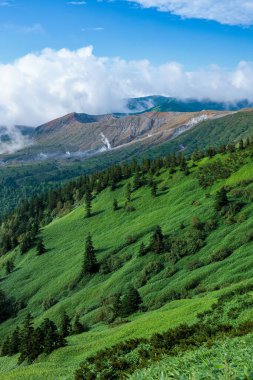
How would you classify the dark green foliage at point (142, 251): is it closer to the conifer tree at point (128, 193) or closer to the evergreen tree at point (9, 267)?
the conifer tree at point (128, 193)

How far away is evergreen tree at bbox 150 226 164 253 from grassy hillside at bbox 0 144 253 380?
72.8 inches

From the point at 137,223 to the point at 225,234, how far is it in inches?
1734

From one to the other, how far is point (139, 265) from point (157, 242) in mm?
8397

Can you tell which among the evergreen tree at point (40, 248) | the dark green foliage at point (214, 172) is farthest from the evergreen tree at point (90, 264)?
the dark green foliage at point (214, 172)

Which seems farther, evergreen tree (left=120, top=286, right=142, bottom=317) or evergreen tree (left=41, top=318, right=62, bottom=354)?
evergreen tree (left=120, top=286, right=142, bottom=317)

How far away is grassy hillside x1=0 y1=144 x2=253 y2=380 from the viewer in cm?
5092

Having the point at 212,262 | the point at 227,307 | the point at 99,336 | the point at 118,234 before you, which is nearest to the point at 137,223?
the point at 118,234

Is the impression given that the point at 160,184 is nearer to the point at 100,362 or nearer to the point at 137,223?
the point at 137,223

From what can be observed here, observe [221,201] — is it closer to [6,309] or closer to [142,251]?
[142,251]

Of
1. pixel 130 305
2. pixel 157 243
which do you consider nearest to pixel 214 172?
pixel 157 243

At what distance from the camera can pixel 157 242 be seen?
111 m

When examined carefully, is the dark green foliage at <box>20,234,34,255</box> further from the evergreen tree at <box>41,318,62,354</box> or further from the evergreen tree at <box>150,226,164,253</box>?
the evergreen tree at <box>41,318,62,354</box>

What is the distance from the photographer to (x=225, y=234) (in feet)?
339

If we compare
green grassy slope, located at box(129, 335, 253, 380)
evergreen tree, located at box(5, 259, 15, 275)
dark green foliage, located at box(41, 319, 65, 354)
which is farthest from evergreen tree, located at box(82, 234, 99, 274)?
green grassy slope, located at box(129, 335, 253, 380)
